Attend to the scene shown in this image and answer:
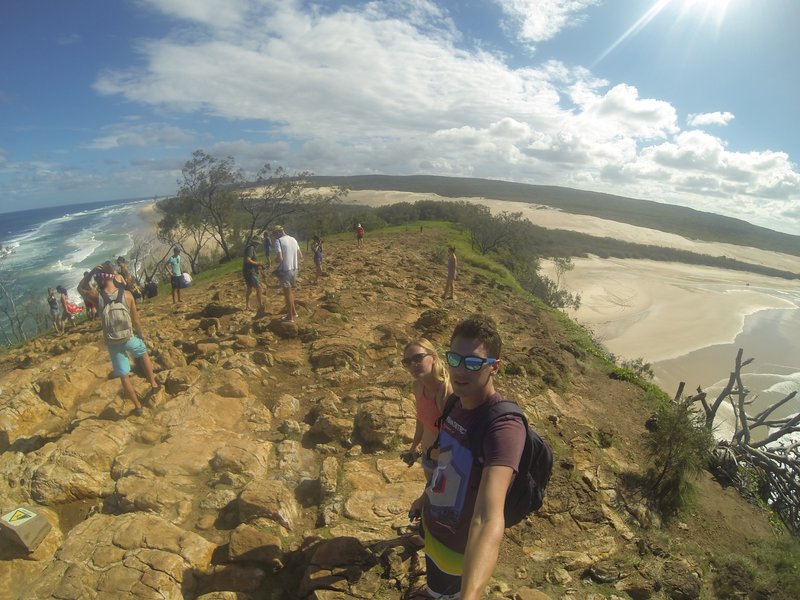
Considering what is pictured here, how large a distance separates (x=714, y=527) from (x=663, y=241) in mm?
97953

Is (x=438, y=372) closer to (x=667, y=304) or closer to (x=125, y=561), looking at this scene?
(x=125, y=561)

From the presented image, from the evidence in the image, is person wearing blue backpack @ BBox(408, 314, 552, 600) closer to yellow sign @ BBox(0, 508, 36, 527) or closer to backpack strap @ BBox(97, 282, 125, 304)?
yellow sign @ BBox(0, 508, 36, 527)

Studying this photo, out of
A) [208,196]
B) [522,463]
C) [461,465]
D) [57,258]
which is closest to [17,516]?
[461,465]

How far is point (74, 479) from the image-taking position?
4836mm

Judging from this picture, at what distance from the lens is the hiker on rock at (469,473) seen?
2146 millimetres

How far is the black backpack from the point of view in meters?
2.38

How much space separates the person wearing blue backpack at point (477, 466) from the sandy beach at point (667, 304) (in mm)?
23274

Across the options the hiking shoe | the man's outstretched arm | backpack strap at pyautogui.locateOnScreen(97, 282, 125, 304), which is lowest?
the hiking shoe

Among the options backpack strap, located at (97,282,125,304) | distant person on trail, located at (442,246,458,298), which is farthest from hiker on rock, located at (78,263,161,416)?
distant person on trail, located at (442,246,458,298)

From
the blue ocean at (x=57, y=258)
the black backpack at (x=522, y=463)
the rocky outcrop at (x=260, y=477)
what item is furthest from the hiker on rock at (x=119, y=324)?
the blue ocean at (x=57, y=258)

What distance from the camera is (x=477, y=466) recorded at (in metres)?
2.41

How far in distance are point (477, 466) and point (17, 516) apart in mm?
4274

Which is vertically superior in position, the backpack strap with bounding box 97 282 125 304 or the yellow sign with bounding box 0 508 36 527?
the backpack strap with bounding box 97 282 125 304

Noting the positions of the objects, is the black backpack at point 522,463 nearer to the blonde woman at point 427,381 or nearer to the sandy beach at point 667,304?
the blonde woman at point 427,381
